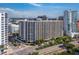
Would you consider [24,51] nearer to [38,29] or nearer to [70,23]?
[38,29]

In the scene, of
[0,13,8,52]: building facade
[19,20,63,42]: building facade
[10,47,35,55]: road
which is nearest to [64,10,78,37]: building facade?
[19,20,63,42]: building facade

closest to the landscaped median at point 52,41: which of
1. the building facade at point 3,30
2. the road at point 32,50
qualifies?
the road at point 32,50

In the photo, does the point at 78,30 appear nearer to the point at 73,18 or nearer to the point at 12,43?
the point at 73,18

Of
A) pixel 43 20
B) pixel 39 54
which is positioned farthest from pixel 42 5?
pixel 39 54

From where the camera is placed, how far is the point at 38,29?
3.04m

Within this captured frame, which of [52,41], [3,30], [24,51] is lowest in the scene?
[24,51]

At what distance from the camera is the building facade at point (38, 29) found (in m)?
3.02

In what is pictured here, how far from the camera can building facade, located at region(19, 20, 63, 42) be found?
3.02 m

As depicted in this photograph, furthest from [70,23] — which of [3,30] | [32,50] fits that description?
[3,30]

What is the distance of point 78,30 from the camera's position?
10.1 feet

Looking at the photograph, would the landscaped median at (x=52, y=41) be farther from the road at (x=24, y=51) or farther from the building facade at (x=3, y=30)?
the building facade at (x=3, y=30)

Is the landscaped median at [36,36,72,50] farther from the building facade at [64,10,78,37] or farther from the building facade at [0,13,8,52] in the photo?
the building facade at [0,13,8,52]
